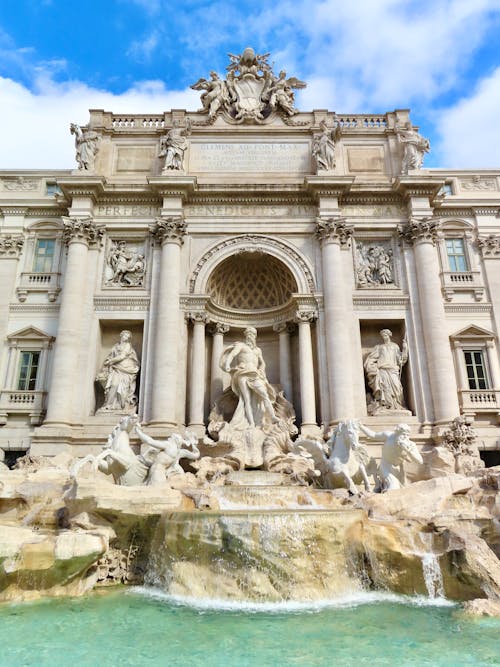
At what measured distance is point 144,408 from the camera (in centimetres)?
1617

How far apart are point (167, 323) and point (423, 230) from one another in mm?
10089

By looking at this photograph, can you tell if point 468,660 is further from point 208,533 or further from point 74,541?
point 74,541

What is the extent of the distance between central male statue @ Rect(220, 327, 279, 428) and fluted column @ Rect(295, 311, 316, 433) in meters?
1.07

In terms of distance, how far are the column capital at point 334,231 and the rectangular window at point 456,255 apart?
4.19 m

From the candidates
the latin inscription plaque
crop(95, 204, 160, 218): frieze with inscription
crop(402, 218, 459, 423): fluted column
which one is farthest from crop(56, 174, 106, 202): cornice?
crop(402, 218, 459, 423): fluted column

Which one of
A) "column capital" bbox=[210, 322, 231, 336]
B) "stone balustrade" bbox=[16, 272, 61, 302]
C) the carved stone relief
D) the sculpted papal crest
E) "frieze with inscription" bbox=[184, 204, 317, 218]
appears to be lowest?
"column capital" bbox=[210, 322, 231, 336]

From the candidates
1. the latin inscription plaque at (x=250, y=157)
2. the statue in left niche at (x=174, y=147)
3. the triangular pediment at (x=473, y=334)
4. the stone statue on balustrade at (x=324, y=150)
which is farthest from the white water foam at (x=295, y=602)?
the latin inscription plaque at (x=250, y=157)

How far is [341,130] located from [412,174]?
3.67 metres

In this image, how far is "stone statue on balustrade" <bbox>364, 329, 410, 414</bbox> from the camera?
1650 cm

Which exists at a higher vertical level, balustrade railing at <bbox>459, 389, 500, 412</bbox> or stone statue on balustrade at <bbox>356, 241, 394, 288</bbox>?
stone statue on balustrade at <bbox>356, 241, 394, 288</bbox>

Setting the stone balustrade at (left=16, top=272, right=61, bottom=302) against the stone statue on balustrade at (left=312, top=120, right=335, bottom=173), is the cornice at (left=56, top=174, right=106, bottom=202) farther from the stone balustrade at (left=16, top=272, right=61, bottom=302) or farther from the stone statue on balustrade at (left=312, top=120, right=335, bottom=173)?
the stone statue on balustrade at (left=312, top=120, right=335, bottom=173)

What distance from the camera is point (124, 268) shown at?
18078mm

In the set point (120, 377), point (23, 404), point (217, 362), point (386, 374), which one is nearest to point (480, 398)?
point (386, 374)

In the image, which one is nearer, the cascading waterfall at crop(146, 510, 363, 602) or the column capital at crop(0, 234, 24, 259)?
the cascading waterfall at crop(146, 510, 363, 602)
